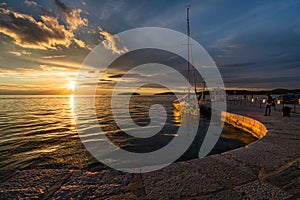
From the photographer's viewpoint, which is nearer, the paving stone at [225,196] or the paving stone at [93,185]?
the paving stone at [225,196]

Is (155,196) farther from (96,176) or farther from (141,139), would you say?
(141,139)

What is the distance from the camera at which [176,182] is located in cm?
307

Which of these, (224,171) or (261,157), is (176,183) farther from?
(261,157)

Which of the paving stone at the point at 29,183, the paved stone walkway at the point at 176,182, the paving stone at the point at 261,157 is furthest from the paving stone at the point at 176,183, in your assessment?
the paving stone at the point at 29,183

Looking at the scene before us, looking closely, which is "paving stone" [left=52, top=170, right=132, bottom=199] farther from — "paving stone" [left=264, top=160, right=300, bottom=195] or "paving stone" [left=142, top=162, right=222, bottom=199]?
"paving stone" [left=264, top=160, right=300, bottom=195]

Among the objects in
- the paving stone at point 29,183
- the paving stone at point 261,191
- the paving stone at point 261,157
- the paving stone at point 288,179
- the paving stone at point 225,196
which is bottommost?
the paving stone at point 261,157

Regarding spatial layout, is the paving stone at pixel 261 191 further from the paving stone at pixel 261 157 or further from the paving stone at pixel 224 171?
the paving stone at pixel 261 157

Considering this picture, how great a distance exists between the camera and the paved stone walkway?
269 centimetres

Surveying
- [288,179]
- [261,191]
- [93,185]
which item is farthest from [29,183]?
[288,179]

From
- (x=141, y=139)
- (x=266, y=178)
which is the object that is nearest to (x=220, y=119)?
(x=141, y=139)

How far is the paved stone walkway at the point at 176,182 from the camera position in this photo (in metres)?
2.69

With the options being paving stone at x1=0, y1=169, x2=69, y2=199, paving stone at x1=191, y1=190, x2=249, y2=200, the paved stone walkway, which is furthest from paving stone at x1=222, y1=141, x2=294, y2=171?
paving stone at x1=0, y1=169, x2=69, y2=199

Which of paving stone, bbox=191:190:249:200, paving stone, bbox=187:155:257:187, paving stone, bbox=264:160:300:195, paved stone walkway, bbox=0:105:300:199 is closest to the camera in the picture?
paving stone, bbox=191:190:249:200

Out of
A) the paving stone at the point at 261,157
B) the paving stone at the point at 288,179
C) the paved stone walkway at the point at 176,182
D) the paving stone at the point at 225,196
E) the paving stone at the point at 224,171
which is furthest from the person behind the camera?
the paving stone at the point at 261,157
